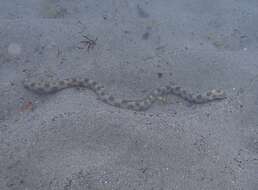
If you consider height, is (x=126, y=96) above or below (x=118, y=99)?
below

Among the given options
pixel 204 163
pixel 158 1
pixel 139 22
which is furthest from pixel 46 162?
pixel 158 1

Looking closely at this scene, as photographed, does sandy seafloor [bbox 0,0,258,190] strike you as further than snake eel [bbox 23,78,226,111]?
No

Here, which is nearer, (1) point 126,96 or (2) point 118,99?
(2) point 118,99

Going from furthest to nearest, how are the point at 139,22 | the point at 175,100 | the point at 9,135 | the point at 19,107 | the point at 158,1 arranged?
1. the point at 158,1
2. the point at 139,22
3. the point at 175,100
4. the point at 19,107
5. the point at 9,135

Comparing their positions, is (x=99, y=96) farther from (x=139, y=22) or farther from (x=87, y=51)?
(x=139, y=22)
